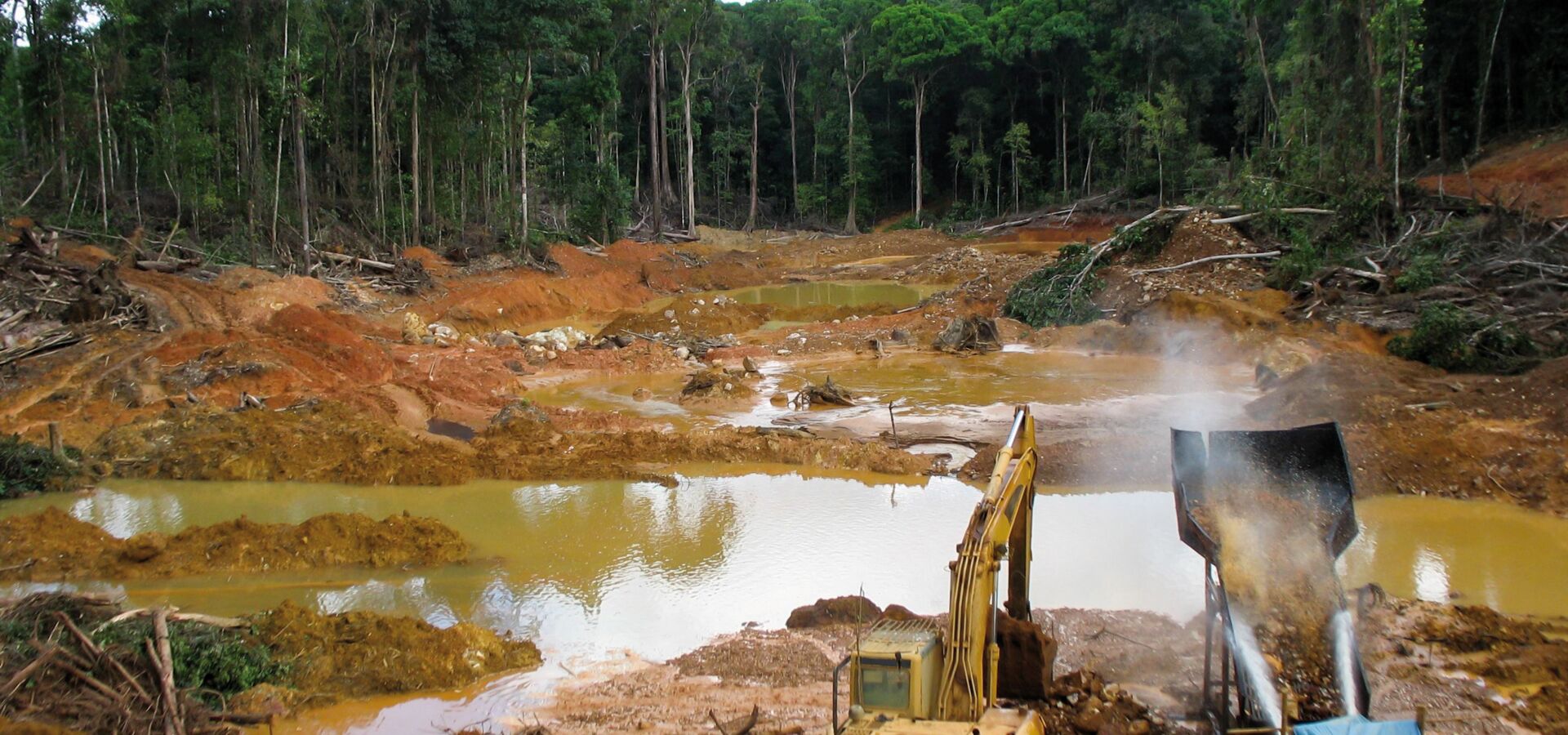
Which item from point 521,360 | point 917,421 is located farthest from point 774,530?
point 521,360

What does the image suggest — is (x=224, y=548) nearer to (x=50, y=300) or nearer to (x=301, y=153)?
(x=50, y=300)

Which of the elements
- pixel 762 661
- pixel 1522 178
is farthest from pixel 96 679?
pixel 1522 178

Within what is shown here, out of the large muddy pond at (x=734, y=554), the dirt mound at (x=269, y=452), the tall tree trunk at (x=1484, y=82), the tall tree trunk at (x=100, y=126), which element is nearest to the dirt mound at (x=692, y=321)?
the dirt mound at (x=269, y=452)

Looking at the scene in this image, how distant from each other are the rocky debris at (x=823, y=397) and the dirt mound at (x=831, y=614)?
8014 mm

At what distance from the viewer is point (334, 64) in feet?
106

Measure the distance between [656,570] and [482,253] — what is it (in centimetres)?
2624

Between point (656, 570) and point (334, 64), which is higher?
point (334, 64)

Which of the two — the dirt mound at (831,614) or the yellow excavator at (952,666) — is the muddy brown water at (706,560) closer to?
the dirt mound at (831,614)

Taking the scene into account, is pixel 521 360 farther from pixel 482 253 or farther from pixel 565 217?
pixel 565 217

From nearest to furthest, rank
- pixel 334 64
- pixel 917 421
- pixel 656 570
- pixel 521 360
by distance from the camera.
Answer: pixel 656 570, pixel 917 421, pixel 521 360, pixel 334 64

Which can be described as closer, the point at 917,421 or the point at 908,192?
the point at 917,421

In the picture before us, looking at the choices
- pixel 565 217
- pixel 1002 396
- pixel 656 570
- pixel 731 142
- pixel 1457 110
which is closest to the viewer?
pixel 656 570

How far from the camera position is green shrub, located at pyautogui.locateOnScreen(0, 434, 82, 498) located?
1192 cm

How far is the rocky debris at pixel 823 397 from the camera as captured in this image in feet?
52.8
